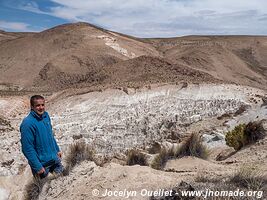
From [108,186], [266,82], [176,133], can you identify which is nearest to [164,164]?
[108,186]

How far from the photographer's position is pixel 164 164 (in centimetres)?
706

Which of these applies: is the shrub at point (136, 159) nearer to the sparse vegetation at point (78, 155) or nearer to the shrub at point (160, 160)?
the shrub at point (160, 160)

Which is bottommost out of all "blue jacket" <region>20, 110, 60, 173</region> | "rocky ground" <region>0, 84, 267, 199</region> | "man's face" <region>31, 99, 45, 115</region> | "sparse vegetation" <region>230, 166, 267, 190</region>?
"rocky ground" <region>0, 84, 267, 199</region>

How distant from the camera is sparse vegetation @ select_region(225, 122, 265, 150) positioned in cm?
860

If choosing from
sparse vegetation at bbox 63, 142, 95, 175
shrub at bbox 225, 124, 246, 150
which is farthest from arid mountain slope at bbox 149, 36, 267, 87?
sparse vegetation at bbox 63, 142, 95, 175

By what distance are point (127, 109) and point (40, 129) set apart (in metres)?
10.4

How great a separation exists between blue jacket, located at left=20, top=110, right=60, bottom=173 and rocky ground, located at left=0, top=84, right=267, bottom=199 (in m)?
0.72

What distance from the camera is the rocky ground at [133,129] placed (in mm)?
5797

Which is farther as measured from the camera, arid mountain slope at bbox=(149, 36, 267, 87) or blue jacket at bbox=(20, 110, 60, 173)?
arid mountain slope at bbox=(149, 36, 267, 87)

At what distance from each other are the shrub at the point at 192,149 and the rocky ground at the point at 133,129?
29cm

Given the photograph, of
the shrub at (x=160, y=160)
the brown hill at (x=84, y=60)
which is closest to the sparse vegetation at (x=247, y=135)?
the shrub at (x=160, y=160)

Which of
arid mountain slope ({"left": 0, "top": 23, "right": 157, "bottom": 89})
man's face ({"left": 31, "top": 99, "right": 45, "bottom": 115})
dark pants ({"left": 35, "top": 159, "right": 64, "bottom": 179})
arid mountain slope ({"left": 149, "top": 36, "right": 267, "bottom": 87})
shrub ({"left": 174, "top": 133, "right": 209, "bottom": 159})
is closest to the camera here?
man's face ({"left": 31, "top": 99, "right": 45, "bottom": 115})

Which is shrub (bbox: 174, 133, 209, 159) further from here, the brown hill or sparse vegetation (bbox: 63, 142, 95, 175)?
the brown hill

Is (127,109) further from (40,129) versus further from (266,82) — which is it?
(266,82)
